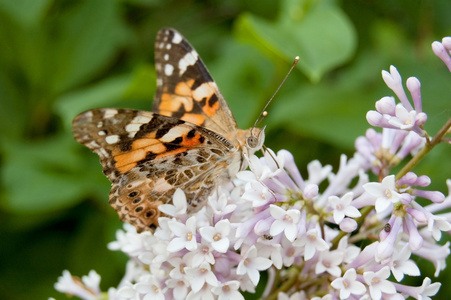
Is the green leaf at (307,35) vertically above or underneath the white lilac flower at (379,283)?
above

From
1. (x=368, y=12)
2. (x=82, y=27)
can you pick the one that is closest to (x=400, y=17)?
(x=368, y=12)

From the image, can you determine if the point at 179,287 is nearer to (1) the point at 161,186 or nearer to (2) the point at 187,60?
(1) the point at 161,186

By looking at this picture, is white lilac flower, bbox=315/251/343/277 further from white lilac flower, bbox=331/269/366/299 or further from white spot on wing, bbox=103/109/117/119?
white spot on wing, bbox=103/109/117/119

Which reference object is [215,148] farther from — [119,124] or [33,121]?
[33,121]

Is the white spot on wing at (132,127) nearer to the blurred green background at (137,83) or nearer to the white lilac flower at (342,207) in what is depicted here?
the white lilac flower at (342,207)

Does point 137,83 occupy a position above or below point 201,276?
above

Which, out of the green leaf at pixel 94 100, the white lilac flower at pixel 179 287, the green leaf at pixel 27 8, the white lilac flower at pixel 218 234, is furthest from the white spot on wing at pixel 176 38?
the green leaf at pixel 27 8

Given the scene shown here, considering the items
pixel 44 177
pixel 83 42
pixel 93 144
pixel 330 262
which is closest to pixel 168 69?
pixel 93 144
